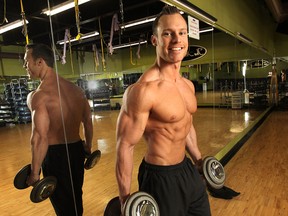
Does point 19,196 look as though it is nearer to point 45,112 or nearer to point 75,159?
point 75,159

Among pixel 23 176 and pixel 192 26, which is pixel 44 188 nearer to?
pixel 23 176

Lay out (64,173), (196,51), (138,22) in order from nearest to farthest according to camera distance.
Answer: (64,173), (138,22), (196,51)

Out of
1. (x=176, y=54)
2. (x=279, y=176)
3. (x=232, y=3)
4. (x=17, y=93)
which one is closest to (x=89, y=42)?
(x=17, y=93)

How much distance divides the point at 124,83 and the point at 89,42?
1.38 feet

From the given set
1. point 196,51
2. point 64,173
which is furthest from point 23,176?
point 196,51

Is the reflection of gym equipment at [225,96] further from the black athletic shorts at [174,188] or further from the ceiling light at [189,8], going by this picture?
the black athletic shorts at [174,188]

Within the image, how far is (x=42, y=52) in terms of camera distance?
1.20 metres

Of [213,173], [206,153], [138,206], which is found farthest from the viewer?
[206,153]

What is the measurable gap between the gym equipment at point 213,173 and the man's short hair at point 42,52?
1.06 meters

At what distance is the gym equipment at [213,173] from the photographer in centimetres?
142

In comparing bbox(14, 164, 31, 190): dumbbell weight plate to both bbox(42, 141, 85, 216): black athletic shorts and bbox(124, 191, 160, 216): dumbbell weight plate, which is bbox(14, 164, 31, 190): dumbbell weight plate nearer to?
bbox(42, 141, 85, 216): black athletic shorts

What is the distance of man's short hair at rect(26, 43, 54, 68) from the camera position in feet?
3.89

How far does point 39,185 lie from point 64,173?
19cm

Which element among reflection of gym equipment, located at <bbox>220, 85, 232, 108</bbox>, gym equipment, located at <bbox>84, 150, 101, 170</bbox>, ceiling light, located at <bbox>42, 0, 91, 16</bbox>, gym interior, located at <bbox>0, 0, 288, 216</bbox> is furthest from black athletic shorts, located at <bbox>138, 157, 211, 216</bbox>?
reflection of gym equipment, located at <bbox>220, 85, 232, 108</bbox>
